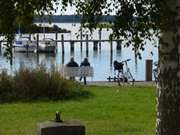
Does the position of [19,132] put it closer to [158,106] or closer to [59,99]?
[158,106]

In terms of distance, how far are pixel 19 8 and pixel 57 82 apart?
13.4m

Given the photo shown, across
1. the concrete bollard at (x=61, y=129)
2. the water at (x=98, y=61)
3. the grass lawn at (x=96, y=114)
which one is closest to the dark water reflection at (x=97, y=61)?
the water at (x=98, y=61)

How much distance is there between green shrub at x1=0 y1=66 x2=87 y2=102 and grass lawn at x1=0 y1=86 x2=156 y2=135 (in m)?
0.79

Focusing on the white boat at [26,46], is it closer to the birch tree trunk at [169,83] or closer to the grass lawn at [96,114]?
the grass lawn at [96,114]

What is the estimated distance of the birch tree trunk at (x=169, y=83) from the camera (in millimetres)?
8336

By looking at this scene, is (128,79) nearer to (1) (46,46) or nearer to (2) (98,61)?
(2) (98,61)

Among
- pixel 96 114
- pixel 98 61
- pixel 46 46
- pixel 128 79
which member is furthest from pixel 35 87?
pixel 46 46

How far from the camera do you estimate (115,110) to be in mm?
17281

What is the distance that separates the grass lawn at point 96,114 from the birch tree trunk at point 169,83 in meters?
4.11

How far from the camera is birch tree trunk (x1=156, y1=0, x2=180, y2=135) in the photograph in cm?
834

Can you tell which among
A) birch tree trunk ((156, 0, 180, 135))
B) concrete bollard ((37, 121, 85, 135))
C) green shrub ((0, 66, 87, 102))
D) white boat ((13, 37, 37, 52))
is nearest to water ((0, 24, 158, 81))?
birch tree trunk ((156, 0, 180, 135))

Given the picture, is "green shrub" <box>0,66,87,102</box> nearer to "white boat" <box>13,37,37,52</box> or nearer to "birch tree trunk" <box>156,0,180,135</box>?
"birch tree trunk" <box>156,0,180,135</box>

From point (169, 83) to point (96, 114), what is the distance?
7.97 meters

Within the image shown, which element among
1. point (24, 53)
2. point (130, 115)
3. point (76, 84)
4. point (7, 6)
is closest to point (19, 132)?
point (130, 115)
